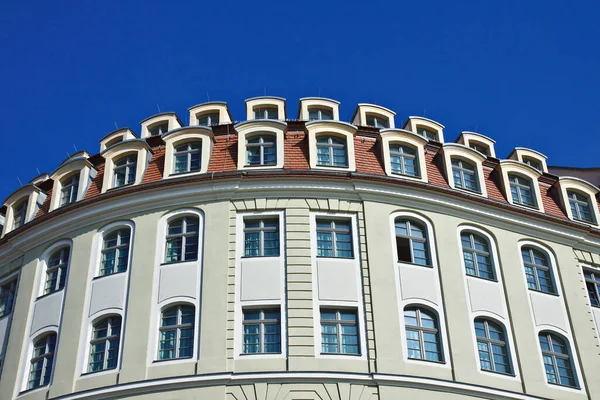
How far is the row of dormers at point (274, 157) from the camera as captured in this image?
32906 mm

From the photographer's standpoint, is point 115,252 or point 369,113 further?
point 369,113

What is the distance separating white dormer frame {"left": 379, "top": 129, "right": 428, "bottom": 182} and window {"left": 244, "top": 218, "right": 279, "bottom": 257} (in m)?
5.23

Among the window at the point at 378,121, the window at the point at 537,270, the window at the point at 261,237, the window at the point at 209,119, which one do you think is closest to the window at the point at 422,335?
the window at the point at 537,270

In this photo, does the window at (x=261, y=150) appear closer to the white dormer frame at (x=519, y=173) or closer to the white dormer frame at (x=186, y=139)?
the white dormer frame at (x=186, y=139)

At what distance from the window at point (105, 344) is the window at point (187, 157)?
648 centimetres

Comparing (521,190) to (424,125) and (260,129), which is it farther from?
(260,129)

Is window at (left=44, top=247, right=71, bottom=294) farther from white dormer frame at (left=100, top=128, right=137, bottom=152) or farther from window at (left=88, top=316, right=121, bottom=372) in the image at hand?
white dormer frame at (left=100, top=128, right=137, bottom=152)

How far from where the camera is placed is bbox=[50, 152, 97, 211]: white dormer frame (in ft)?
111

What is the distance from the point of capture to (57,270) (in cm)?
3234

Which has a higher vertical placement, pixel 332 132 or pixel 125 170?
pixel 332 132

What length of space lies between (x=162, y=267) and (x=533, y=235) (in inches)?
571

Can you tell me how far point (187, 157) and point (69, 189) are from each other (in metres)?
5.25

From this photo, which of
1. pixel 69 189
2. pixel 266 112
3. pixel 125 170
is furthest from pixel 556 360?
pixel 69 189

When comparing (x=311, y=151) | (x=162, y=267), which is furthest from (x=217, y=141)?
(x=162, y=267)
